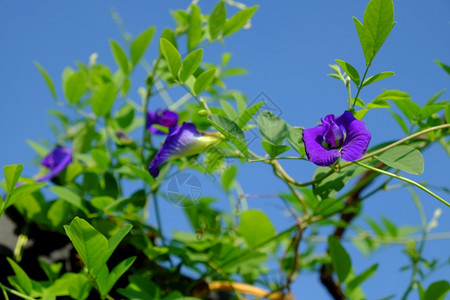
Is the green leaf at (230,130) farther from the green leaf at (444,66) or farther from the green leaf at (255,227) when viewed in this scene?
the green leaf at (444,66)

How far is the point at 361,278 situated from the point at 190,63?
1.54ft

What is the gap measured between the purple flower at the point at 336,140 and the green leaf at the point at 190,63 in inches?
7.6

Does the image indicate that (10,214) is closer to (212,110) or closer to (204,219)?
(204,219)

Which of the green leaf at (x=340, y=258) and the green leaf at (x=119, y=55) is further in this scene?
the green leaf at (x=119, y=55)

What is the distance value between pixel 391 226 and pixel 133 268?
763mm

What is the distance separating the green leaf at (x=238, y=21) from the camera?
841 mm

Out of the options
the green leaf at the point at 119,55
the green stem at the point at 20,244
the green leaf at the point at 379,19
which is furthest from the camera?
the green leaf at the point at 119,55

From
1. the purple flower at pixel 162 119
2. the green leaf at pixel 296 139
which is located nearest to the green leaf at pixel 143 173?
the purple flower at pixel 162 119

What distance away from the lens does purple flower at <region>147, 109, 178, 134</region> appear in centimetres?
87

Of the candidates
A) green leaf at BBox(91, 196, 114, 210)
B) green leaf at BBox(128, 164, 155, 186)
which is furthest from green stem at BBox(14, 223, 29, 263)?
green leaf at BBox(128, 164, 155, 186)

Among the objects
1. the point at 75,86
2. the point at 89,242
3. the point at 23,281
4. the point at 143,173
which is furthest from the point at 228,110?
the point at 75,86

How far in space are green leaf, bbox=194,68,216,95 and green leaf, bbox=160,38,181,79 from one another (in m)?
0.03

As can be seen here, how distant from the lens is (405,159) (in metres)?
0.55

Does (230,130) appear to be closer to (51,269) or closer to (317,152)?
(317,152)
